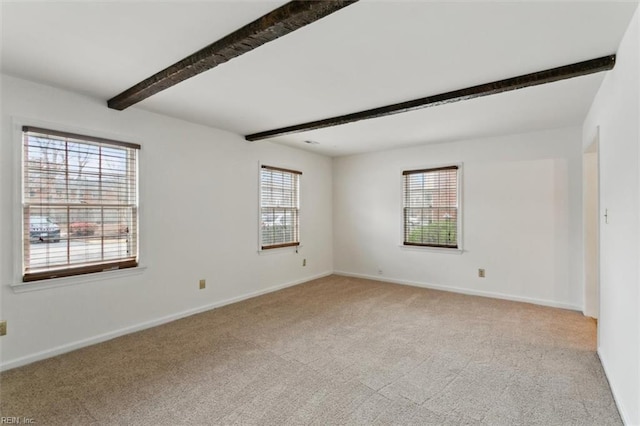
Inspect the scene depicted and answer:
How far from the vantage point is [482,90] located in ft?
9.09

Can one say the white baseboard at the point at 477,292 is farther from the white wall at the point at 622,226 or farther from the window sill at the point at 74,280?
the window sill at the point at 74,280

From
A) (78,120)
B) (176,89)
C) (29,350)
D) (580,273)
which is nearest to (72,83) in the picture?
(78,120)

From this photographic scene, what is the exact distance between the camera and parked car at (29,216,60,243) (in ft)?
9.07

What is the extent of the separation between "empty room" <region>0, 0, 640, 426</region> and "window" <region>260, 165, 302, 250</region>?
→ 0.19 ft

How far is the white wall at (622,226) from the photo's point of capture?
1741 millimetres

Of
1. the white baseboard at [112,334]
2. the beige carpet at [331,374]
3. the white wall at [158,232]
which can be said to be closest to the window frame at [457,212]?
the beige carpet at [331,374]

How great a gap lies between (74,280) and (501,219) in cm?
542

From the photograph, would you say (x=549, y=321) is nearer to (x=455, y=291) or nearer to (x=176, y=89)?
(x=455, y=291)

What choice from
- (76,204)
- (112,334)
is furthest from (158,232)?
(112,334)

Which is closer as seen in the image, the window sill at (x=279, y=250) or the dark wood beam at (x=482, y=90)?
the dark wood beam at (x=482, y=90)

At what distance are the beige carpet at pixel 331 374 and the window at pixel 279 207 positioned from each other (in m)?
1.56

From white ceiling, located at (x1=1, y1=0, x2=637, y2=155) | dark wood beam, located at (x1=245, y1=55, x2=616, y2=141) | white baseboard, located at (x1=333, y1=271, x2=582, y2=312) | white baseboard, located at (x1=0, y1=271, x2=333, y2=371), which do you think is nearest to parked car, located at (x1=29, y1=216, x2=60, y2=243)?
white baseboard, located at (x1=0, y1=271, x2=333, y2=371)

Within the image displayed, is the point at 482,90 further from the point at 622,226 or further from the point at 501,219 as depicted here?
the point at 501,219

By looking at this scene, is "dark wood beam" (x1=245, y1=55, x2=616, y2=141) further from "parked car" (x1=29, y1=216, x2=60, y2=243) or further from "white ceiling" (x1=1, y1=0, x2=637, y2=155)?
"parked car" (x1=29, y1=216, x2=60, y2=243)
